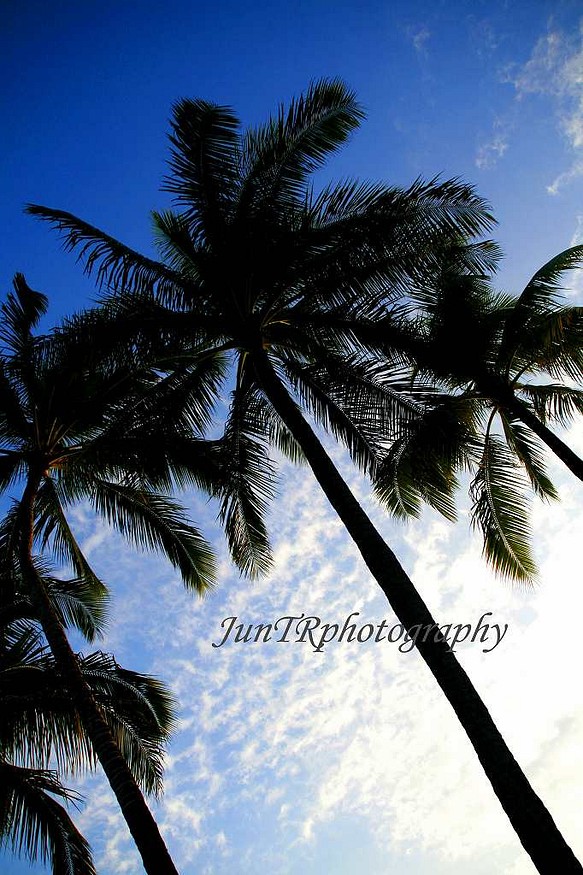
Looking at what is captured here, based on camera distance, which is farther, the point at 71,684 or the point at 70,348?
the point at 70,348

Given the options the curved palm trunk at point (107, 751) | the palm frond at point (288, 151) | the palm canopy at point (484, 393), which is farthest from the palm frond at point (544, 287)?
the curved palm trunk at point (107, 751)

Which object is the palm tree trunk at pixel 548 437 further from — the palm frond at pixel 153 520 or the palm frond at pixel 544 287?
the palm frond at pixel 153 520

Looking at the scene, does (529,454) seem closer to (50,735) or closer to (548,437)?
(548,437)

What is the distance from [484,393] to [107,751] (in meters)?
7.37

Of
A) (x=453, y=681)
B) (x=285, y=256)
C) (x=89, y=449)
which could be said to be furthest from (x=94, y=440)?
(x=453, y=681)

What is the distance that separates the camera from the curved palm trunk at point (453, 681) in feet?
15.6

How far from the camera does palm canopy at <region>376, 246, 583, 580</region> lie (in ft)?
30.0

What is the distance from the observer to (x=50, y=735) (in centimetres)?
898

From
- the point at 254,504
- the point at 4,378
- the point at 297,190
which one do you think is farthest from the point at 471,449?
the point at 4,378

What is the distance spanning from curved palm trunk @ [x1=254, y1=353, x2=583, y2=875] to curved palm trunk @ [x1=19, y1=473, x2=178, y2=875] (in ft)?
10.4

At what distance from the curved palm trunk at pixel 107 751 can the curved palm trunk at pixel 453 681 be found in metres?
→ 3.16

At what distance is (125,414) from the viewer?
10023mm

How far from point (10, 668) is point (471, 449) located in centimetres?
824

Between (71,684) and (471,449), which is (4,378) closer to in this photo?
(71,684)
